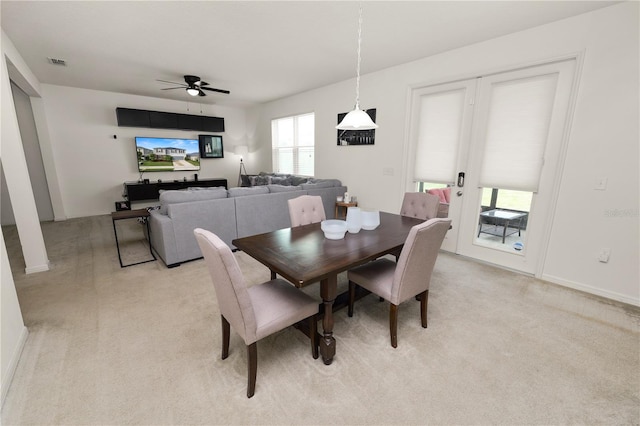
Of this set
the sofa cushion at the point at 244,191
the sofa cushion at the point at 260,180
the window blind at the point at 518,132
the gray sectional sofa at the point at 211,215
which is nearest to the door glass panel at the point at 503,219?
the window blind at the point at 518,132

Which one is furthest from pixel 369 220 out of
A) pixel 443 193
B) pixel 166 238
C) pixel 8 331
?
pixel 8 331

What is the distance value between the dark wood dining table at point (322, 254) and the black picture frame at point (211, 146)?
567cm

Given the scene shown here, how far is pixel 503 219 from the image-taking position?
127 inches

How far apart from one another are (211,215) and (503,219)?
363cm

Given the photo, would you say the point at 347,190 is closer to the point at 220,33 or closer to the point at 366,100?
the point at 366,100

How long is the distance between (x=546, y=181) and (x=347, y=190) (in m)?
2.78

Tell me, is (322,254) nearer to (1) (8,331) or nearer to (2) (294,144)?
(1) (8,331)

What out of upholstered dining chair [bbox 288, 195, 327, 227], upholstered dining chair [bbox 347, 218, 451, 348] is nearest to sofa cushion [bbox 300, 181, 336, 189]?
upholstered dining chair [bbox 288, 195, 327, 227]

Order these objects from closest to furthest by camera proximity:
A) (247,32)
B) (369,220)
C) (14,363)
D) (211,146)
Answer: (14,363) → (369,220) → (247,32) → (211,146)

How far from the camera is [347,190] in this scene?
481cm

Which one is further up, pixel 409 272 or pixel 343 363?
pixel 409 272

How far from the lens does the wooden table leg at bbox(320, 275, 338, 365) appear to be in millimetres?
1637

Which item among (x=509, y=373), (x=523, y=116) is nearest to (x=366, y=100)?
(x=523, y=116)

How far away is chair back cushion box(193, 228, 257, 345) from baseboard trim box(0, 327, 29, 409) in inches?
51.0
